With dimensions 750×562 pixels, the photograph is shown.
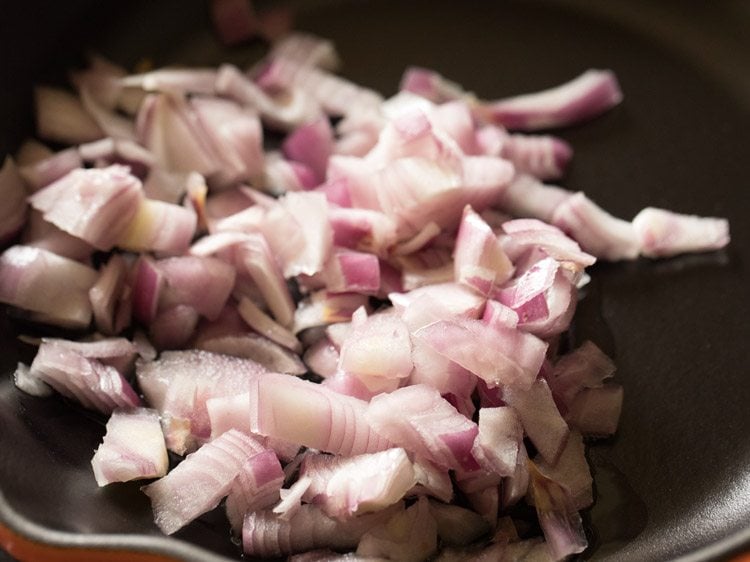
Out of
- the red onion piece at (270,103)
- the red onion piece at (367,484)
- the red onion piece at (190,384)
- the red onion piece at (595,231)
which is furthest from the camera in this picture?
the red onion piece at (270,103)

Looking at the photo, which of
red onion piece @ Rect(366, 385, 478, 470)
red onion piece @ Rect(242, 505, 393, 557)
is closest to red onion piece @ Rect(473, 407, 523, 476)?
A: red onion piece @ Rect(366, 385, 478, 470)

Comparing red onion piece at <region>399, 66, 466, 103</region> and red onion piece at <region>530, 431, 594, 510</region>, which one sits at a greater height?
red onion piece at <region>399, 66, 466, 103</region>

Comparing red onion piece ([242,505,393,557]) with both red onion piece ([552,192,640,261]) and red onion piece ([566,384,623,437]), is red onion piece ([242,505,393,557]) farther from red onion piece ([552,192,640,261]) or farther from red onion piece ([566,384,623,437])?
red onion piece ([552,192,640,261])

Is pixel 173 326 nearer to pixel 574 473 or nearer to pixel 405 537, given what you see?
pixel 405 537

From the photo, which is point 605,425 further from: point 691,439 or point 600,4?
point 600,4

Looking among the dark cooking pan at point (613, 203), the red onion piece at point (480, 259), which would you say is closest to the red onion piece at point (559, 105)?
the dark cooking pan at point (613, 203)

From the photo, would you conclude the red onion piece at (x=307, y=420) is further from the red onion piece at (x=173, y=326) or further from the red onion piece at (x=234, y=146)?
the red onion piece at (x=234, y=146)
